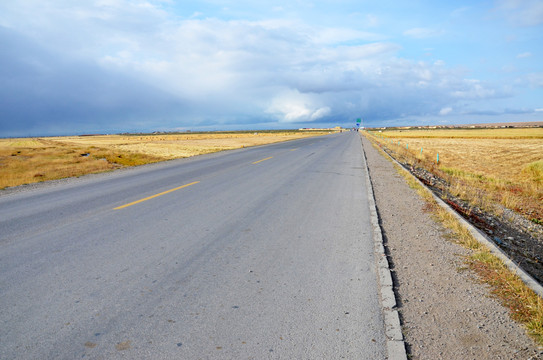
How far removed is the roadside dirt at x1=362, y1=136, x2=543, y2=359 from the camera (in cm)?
281

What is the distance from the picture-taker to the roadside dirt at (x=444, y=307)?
281cm

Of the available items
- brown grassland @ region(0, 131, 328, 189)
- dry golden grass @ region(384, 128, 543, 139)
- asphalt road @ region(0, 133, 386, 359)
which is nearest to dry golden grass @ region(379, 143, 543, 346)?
asphalt road @ region(0, 133, 386, 359)

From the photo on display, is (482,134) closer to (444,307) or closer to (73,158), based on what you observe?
(73,158)

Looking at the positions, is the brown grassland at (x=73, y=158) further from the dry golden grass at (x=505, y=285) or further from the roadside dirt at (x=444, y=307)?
the dry golden grass at (x=505, y=285)

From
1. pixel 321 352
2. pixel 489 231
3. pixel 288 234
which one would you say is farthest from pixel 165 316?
pixel 489 231

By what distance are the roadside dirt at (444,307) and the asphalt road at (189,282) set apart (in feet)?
1.13

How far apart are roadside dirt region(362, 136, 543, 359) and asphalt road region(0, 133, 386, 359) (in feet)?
1.13

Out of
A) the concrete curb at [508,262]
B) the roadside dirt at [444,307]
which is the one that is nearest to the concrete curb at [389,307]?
the roadside dirt at [444,307]

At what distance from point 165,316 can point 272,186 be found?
7.53 metres

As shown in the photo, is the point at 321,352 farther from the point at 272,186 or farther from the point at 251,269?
the point at 272,186

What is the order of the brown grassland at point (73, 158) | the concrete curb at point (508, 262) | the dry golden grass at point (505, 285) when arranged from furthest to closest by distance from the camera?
the brown grassland at point (73, 158) < the concrete curb at point (508, 262) < the dry golden grass at point (505, 285)

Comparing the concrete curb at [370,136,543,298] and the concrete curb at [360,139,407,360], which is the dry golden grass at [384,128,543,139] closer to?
the concrete curb at [370,136,543,298]

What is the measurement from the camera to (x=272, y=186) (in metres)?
10.6

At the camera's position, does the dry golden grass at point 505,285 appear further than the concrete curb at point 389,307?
Yes
